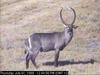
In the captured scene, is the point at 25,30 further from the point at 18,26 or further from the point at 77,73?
the point at 77,73

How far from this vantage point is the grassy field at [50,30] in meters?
19.3

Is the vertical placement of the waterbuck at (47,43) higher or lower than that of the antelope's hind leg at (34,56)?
higher

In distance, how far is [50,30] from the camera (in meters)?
21.9

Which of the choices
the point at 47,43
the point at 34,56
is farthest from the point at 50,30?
the point at 34,56

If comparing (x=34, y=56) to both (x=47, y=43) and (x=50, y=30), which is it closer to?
(x=47, y=43)

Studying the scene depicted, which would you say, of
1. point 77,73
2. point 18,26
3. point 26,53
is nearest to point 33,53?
A: point 26,53

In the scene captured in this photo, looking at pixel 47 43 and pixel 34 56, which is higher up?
pixel 47 43

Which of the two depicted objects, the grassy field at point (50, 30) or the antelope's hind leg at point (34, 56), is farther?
the grassy field at point (50, 30)

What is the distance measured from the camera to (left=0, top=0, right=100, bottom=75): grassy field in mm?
19302

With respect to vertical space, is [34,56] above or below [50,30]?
below

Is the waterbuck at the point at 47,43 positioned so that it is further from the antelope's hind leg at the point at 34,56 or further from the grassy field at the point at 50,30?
the grassy field at the point at 50,30

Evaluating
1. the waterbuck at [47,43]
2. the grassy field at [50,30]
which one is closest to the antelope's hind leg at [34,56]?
the waterbuck at [47,43]

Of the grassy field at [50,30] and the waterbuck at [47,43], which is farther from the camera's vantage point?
the grassy field at [50,30]

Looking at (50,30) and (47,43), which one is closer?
(47,43)
